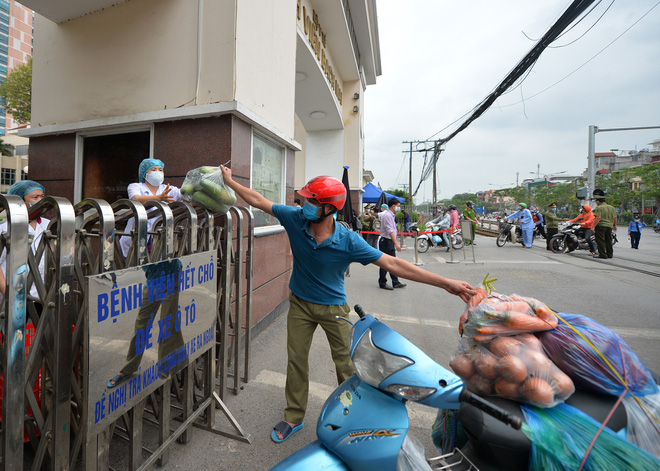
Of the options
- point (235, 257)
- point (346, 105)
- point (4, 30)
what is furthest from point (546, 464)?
point (4, 30)

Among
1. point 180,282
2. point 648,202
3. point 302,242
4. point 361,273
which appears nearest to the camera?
point 180,282

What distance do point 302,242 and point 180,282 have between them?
0.80m

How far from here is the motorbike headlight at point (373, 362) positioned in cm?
134

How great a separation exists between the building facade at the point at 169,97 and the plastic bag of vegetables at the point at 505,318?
2775 mm

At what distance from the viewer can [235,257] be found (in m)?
2.80

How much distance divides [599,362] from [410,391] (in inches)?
31.1

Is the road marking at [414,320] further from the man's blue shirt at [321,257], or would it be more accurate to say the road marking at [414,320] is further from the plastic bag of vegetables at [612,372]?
the plastic bag of vegetables at [612,372]

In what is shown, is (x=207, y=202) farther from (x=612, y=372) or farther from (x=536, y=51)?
(x=536, y=51)

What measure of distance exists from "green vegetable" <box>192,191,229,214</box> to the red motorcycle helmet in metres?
0.82

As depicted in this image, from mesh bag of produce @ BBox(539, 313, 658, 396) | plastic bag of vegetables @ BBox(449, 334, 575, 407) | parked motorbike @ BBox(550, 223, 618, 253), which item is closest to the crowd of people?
plastic bag of vegetables @ BBox(449, 334, 575, 407)

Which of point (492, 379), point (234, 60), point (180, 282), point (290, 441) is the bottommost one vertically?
point (290, 441)

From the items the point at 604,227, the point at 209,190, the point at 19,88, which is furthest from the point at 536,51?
the point at 19,88

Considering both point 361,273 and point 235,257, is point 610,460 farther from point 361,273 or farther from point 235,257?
point 361,273

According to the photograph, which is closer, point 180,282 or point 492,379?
point 492,379
